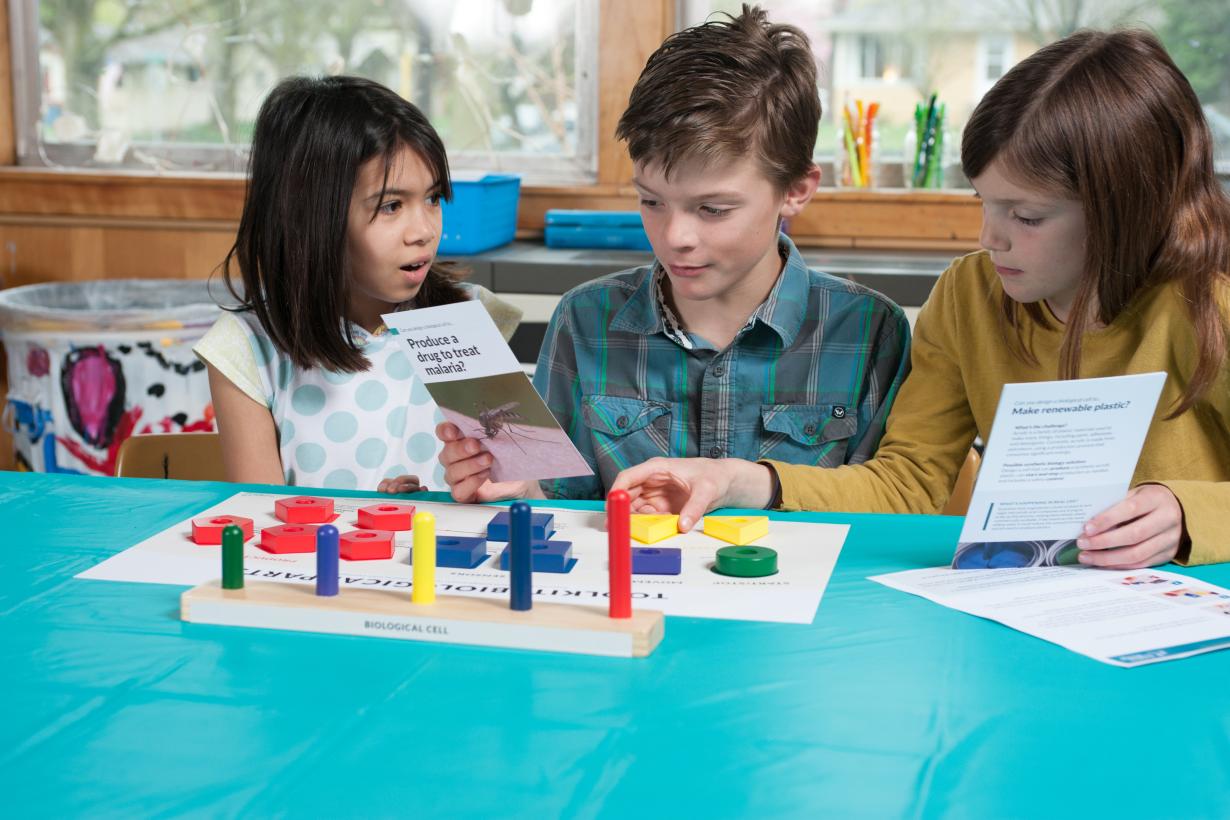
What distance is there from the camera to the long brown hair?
121 cm

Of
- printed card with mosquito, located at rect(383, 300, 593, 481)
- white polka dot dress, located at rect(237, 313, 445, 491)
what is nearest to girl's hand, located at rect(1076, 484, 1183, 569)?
printed card with mosquito, located at rect(383, 300, 593, 481)

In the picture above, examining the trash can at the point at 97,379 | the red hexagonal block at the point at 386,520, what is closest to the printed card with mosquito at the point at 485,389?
the red hexagonal block at the point at 386,520

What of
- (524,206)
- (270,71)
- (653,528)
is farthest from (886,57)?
(653,528)

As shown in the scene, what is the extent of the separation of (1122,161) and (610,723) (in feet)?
2.51

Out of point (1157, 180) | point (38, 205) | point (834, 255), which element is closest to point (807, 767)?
point (1157, 180)

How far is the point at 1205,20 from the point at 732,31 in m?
1.77

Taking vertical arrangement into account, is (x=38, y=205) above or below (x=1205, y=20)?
below

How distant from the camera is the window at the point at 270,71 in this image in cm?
308

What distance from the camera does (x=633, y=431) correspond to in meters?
1.54

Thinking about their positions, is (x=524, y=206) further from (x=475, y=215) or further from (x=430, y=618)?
(x=430, y=618)

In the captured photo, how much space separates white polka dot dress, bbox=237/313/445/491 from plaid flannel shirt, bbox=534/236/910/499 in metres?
0.26

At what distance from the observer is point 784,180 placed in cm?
146

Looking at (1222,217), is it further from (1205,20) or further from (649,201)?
(1205,20)

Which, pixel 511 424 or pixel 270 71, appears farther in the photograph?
pixel 270 71
